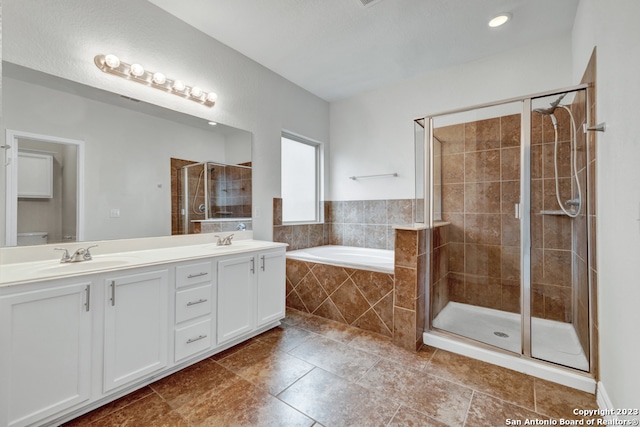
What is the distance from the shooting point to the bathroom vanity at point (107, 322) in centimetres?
122

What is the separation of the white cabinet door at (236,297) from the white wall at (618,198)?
2.16 m

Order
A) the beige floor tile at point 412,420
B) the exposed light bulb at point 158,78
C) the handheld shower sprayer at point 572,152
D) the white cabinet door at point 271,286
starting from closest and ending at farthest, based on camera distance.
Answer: the beige floor tile at point 412,420 < the handheld shower sprayer at point 572,152 < the exposed light bulb at point 158,78 < the white cabinet door at point 271,286

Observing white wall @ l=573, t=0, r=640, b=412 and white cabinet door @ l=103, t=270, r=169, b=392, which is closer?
white wall @ l=573, t=0, r=640, b=412

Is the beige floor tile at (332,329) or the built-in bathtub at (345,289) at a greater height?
the built-in bathtub at (345,289)

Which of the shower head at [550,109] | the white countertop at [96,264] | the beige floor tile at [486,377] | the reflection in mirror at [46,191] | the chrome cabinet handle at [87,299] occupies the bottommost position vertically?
the beige floor tile at [486,377]

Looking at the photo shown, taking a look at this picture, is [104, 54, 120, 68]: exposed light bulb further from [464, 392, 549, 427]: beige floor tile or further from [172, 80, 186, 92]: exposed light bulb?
[464, 392, 549, 427]: beige floor tile

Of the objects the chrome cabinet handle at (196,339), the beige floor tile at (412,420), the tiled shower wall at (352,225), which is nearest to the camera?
the beige floor tile at (412,420)

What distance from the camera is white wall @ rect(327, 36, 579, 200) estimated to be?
257 centimetres

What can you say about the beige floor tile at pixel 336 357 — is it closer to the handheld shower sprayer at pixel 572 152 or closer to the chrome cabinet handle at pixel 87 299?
the chrome cabinet handle at pixel 87 299

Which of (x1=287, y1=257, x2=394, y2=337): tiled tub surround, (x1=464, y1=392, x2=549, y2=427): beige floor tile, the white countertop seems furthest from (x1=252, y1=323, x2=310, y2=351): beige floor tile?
(x1=464, y1=392, x2=549, y2=427): beige floor tile

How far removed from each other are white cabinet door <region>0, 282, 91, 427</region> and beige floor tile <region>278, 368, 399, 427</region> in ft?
3.51

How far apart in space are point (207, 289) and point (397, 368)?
56.9 inches

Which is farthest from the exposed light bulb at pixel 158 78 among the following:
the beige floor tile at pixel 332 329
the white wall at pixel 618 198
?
the white wall at pixel 618 198

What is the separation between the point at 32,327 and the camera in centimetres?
125
